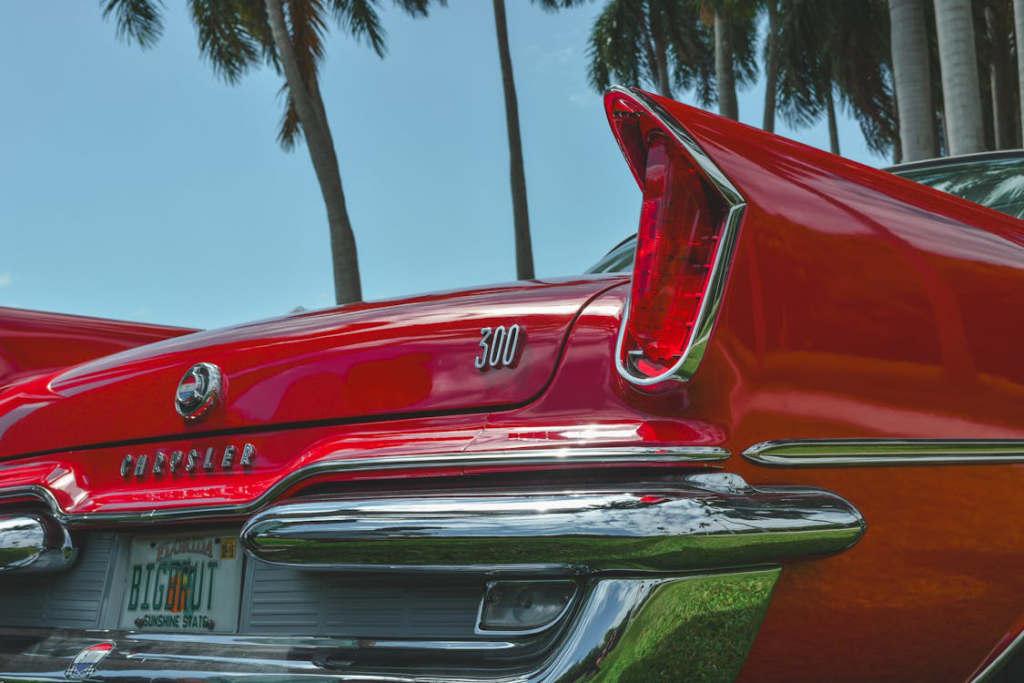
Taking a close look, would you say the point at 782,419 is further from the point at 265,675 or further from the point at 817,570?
the point at 265,675

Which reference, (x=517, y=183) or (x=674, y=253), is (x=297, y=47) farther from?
(x=674, y=253)

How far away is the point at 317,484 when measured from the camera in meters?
1.49

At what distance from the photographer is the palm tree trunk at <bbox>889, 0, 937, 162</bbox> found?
882cm

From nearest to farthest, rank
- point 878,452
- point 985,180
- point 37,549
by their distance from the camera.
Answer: point 878,452 → point 37,549 → point 985,180

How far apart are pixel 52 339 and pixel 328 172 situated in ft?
30.9

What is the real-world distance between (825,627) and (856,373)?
35cm

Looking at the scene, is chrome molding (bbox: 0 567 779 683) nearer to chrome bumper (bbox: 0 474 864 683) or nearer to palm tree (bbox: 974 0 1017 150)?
chrome bumper (bbox: 0 474 864 683)

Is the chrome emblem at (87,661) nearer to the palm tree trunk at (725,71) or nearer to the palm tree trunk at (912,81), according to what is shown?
the palm tree trunk at (912,81)

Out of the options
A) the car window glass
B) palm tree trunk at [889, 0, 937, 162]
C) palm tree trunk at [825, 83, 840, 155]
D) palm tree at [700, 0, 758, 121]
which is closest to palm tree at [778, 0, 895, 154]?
palm tree trunk at [825, 83, 840, 155]

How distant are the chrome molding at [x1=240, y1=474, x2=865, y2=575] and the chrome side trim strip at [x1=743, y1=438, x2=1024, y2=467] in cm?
4

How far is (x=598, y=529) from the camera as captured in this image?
47.9 inches

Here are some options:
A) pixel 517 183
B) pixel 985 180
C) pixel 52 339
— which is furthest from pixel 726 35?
pixel 52 339

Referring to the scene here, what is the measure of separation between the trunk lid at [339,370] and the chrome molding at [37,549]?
0.65 feet

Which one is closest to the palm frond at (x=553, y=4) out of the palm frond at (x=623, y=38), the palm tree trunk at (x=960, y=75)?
the palm frond at (x=623, y=38)
